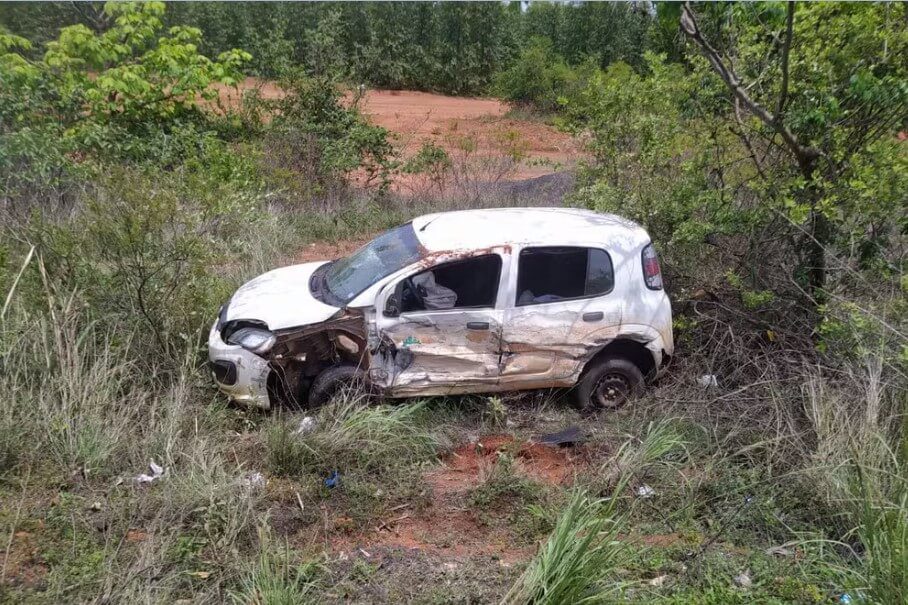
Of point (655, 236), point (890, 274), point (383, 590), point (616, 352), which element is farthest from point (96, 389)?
point (890, 274)

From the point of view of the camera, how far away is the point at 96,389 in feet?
16.1

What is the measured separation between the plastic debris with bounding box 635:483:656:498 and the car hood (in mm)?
2738

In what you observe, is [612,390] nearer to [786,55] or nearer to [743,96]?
[743,96]

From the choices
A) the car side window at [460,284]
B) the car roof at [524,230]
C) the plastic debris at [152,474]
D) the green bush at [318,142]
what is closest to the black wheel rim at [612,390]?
the car roof at [524,230]

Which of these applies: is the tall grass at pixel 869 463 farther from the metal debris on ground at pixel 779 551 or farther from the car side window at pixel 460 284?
the car side window at pixel 460 284

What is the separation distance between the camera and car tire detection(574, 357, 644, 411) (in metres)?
5.73

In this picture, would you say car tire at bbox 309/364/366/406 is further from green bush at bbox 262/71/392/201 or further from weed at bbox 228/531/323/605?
green bush at bbox 262/71/392/201

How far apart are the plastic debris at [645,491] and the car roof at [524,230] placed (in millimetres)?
2064

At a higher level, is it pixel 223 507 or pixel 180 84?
pixel 180 84

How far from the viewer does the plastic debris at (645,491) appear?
4.51m

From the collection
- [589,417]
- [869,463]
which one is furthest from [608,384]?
[869,463]

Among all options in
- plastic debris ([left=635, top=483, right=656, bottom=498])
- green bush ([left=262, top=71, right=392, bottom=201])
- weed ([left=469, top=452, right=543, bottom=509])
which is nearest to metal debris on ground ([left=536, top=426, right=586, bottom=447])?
weed ([left=469, top=452, right=543, bottom=509])

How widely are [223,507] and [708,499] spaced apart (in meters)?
3.32

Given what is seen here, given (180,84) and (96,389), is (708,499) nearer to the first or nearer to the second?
(96,389)
